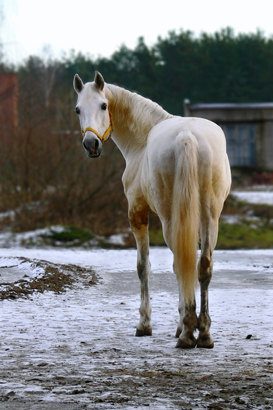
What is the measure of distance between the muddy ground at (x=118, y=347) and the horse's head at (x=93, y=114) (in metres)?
1.71

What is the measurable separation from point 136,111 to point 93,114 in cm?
58

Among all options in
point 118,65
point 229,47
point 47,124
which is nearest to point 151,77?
point 118,65

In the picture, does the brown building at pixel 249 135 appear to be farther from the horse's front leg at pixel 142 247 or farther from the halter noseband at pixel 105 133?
the horse's front leg at pixel 142 247

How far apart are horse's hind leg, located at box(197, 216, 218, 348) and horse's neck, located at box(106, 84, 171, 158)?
139 cm

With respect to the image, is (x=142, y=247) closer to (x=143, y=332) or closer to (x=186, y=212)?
(x=143, y=332)

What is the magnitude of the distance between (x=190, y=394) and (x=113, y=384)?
547 millimetres

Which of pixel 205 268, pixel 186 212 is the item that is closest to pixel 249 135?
pixel 205 268

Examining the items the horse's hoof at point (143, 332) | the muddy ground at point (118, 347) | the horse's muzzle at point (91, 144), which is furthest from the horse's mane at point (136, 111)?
the muddy ground at point (118, 347)

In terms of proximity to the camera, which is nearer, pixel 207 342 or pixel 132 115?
pixel 207 342

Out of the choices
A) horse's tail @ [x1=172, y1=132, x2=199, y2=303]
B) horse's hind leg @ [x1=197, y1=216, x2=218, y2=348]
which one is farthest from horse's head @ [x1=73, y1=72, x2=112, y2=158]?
horse's hind leg @ [x1=197, y1=216, x2=218, y2=348]

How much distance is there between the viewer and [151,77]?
192 ft

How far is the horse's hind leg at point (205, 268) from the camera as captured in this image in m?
5.95

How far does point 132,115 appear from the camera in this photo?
280 inches

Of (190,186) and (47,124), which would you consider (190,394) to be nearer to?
(190,186)
